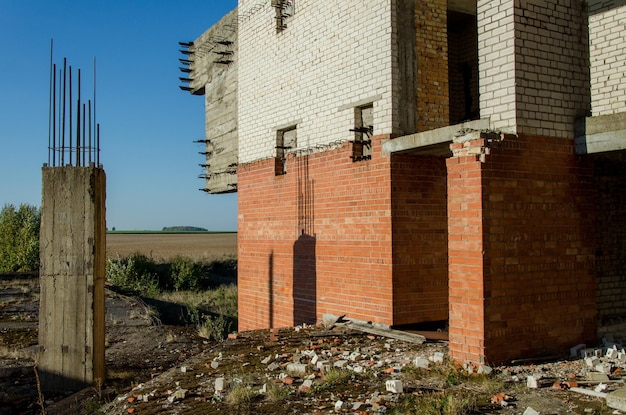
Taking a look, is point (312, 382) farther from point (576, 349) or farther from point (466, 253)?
point (576, 349)

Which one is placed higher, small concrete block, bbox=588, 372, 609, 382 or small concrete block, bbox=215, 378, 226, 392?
small concrete block, bbox=588, 372, 609, 382

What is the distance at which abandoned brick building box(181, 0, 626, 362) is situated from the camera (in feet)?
19.3

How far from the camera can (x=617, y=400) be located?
441cm

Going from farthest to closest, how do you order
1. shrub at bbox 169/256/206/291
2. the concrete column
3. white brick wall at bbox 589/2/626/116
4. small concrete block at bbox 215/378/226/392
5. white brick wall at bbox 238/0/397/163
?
shrub at bbox 169/256/206/291 → white brick wall at bbox 238/0/397/163 → the concrete column → white brick wall at bbox 589/2/626/116 → small concrete block at bbox 215/378/226/392

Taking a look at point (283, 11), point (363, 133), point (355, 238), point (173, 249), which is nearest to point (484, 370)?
point (355, 238)

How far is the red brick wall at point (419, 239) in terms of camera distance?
7559 mm

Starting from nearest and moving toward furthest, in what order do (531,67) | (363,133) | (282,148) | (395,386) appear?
(395,386) < (531,67) < (363,133) < (282,148)

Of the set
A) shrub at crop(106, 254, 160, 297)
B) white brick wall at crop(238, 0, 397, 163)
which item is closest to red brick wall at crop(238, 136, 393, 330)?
white brick wall at crop(238, 0, 397, 163)

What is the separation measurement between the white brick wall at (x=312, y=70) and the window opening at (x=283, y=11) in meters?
0.12

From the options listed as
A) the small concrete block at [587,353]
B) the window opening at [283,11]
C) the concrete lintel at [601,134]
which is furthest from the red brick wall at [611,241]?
the window opening at [283,11]

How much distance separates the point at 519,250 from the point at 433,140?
1.57 meters

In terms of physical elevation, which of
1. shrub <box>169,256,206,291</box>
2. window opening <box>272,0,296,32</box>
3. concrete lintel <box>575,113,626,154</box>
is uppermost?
window opening <box>272,0,296,32</box>

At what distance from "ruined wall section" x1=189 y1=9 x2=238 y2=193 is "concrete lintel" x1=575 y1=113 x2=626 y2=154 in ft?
25.2

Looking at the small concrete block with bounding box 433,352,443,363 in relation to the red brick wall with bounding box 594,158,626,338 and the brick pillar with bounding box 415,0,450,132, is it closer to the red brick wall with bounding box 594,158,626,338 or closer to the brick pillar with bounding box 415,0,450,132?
the red brick wall with bounding box 594,158,626,338
